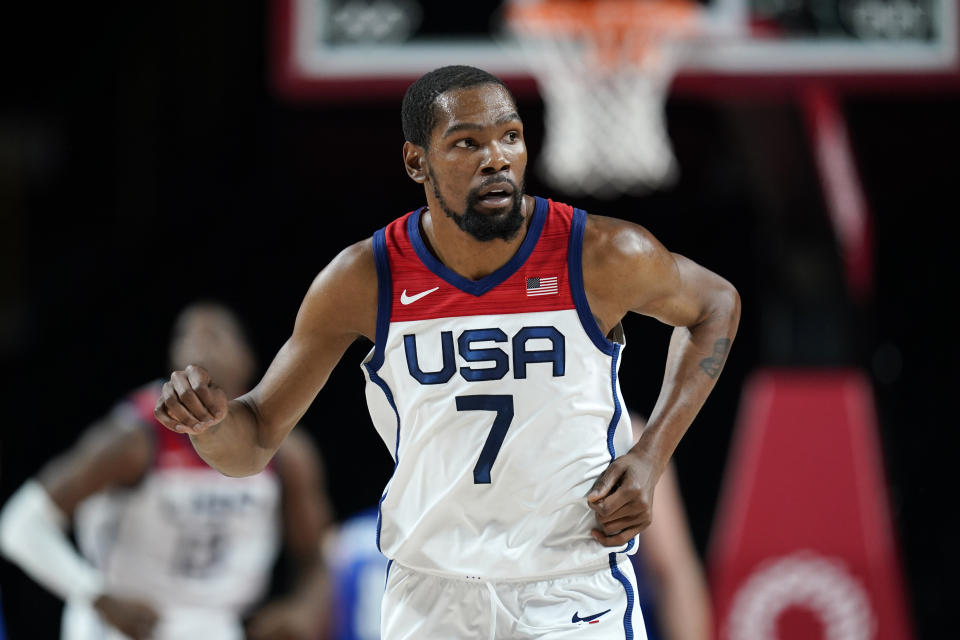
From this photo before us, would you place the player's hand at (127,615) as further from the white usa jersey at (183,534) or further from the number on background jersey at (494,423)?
the number on background jersey at (494,423)

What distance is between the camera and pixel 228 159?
1130cm

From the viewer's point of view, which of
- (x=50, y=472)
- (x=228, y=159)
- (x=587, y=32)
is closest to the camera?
(x=50, y=472)

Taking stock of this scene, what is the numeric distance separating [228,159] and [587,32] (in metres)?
5.06

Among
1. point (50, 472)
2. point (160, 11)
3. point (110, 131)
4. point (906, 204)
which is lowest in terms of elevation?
point (50, 472)

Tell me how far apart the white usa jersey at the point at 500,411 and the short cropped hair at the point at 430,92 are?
0.31 metres

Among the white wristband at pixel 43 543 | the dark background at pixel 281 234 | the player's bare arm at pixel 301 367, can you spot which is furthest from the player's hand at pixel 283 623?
the dark background at pixel 281 234

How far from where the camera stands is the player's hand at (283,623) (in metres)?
5.64

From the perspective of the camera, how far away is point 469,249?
3262 mm

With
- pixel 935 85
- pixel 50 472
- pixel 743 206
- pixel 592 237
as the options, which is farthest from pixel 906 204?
pixel 592 237

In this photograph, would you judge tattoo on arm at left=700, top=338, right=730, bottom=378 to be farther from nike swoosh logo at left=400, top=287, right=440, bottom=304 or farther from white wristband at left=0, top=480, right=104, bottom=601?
white wristband at left=0, top=480, right=104, bottom=601

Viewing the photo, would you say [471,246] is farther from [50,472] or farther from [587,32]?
[587,32]

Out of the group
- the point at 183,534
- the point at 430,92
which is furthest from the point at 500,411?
the point at 183,534

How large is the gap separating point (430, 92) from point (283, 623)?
310cm

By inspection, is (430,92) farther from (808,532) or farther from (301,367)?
(808,532)
